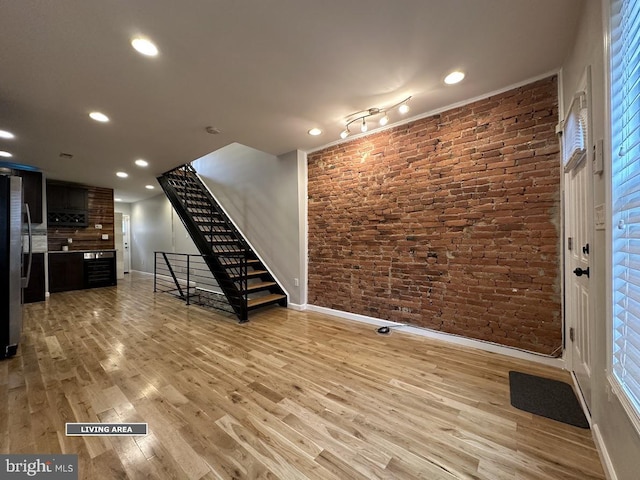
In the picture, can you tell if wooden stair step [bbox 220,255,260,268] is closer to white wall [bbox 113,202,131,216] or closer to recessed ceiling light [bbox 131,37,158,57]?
recessed ceiling light [bbox 131,37,158,57]

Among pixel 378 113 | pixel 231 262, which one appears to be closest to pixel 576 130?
pixel 378 113

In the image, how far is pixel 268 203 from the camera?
4531 millimetres

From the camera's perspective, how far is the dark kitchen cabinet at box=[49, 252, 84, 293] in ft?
17.9

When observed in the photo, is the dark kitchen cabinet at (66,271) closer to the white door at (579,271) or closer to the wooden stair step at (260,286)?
the wooden stair step at (260,286)

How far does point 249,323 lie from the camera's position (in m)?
3.41

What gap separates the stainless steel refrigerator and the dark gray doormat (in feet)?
15.1

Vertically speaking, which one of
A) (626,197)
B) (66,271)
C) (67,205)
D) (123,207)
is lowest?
(66,271)

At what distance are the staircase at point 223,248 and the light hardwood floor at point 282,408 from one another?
0.83 metres

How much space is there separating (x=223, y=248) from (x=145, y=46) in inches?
137

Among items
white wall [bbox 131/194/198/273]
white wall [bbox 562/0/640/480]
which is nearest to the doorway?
white wall [bbox 562/0/640/480]

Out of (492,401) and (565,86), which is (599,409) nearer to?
(492,401)

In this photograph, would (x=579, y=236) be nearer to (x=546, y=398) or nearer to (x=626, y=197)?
(x=626, y=197)

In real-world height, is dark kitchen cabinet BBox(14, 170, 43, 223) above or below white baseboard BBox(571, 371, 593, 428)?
above

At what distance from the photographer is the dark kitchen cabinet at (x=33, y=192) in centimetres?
469
